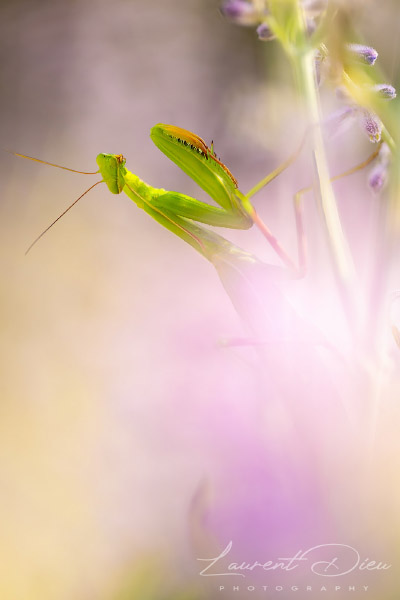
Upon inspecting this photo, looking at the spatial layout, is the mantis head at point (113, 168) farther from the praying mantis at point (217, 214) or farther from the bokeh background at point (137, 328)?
the bokeh background at point (137, 328)

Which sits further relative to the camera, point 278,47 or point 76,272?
point 76,272

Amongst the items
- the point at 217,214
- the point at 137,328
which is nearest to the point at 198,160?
the point at 217,214

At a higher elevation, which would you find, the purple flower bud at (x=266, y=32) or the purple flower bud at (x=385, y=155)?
the purple flower bud at (x=266, y=32)

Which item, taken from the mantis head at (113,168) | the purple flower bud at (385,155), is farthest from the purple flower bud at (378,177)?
the mantis head at (113,168)

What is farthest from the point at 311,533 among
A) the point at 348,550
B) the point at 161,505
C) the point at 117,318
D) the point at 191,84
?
the point at 191,84

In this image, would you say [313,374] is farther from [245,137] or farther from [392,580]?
[245,137]

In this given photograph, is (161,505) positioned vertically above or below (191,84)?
below
